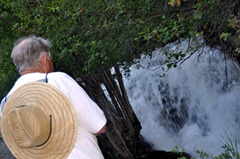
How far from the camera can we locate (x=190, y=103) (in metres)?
8.88

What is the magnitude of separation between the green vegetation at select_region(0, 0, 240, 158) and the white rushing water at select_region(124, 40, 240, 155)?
6.76 feet

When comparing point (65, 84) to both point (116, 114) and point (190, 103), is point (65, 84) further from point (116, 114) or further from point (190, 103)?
point (190, 103)

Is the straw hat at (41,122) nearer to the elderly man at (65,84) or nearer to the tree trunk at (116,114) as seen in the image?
the elderly man at (65,84)

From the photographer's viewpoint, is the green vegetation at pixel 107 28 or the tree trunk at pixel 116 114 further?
the tree trunk at pixel 116 114

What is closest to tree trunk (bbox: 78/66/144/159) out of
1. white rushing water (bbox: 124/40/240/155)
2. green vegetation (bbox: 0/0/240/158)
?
green vegetation (bbox: 0/0/240/158)

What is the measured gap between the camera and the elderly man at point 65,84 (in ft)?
7.91

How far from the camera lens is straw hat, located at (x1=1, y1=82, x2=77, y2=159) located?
2303 millimetres

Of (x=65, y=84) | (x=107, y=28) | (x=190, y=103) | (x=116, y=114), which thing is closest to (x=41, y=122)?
(x=65, y=84)

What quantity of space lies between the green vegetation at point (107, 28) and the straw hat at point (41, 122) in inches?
53.2

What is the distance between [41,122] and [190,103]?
687cm

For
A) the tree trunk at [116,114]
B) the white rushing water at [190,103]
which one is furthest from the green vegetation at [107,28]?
the white rushing water at [190,103]

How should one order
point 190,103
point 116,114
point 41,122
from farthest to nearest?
point 190,103 < point 116,114 < point 41,122

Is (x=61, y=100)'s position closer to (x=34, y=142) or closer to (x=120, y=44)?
(x=34, y=142)

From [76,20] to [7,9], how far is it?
68.2 inches
